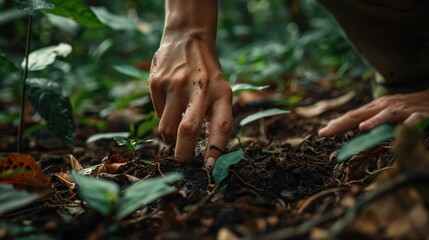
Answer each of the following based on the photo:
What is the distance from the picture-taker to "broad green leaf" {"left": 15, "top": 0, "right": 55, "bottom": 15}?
1.49 metres

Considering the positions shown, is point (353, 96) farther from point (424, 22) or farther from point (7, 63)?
point (7, 63)

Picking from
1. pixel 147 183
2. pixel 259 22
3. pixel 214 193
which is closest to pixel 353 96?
pixel 214 193

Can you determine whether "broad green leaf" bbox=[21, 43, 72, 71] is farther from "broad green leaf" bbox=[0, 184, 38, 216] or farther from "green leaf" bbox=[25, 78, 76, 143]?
"broad green leaf" bbox=[0, 184, 38, 216]

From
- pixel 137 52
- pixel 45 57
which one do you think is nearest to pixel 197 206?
pixel 45 57

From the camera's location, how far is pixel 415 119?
Answer: 153 cm

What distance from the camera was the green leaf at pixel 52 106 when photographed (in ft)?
5.56

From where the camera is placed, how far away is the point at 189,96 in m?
1.28

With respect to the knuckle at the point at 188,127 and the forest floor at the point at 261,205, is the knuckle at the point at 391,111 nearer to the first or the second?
the forest floor at the point at 261,205

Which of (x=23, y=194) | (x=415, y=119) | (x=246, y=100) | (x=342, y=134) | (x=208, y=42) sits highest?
(x=208, y=42)

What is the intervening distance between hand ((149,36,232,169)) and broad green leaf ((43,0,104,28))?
0.41 metres

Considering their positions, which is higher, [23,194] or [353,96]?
[23,194]

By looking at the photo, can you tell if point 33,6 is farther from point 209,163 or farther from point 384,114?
point 384,114

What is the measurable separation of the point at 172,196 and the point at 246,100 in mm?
1699

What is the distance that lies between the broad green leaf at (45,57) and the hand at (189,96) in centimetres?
59
